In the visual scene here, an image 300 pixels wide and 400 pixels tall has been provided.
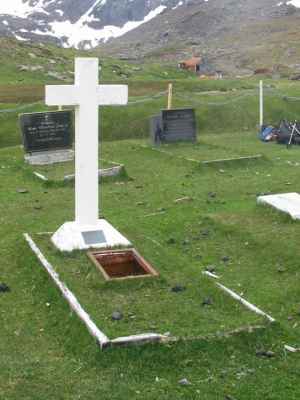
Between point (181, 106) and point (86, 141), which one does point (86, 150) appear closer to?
point (86, 141)

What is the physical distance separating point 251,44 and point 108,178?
464 ft

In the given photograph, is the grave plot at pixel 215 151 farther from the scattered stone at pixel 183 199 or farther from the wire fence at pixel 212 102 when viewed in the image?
the wire fence at pixel 212 102

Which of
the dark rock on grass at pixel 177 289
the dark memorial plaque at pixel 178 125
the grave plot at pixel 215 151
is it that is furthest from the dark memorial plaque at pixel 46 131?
the dark rock on grass at pixel 177 289

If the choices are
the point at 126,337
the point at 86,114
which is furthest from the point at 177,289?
the point at 86,114

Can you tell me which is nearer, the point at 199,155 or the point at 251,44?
the point at 199,155

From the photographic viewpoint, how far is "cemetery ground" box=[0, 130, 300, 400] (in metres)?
7.64

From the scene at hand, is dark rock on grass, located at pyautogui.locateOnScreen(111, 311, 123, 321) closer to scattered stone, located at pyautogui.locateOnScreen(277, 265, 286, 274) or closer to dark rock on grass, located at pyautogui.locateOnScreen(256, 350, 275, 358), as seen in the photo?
dark rock on grass, located at pyautogui.locateOnScreen(256, 350, 275, 358)

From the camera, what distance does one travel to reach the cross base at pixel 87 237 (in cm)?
1098

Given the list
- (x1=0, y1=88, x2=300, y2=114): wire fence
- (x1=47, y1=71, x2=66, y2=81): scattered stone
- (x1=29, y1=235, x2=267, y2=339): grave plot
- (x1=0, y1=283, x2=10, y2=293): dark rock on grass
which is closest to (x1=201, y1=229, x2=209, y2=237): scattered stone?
(x1=29, y1=235, x2=267, y2=339): grave plot

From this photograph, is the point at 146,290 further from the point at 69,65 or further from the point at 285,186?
the point at 69,65

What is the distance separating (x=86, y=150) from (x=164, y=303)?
2902 mm

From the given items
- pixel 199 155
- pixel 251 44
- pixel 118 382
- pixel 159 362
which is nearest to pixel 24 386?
pixel 118 382

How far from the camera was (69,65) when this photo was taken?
53.8 metres

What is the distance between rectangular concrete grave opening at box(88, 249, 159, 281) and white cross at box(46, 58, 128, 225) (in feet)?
2.46
